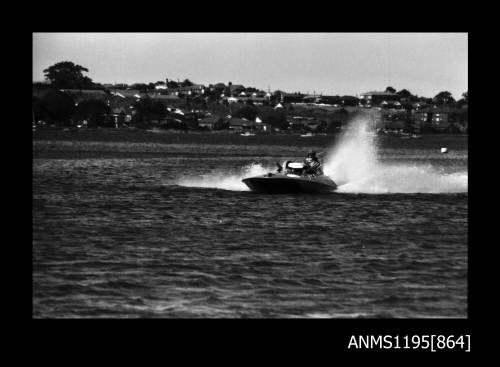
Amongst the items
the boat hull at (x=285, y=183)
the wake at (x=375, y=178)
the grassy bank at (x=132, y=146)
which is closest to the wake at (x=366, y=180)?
the wake at (x=375, y=178)

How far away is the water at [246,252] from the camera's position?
66.7 ft

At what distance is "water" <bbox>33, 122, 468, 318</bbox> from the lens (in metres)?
20.3

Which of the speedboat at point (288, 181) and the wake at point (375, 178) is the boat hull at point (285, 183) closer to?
the speedboat at point (288, 181)

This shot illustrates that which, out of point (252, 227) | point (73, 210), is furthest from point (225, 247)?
point (73, 210)

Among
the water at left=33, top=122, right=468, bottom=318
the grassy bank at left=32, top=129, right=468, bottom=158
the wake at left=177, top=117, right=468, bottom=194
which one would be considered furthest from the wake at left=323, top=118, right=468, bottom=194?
the grassy bank at left=32, top=129, right=468, bottom=158

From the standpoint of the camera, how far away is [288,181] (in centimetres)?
3950

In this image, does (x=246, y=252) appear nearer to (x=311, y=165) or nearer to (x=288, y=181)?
(x=288, y=181)

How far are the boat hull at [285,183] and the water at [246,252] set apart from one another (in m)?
0.44

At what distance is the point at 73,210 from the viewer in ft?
120

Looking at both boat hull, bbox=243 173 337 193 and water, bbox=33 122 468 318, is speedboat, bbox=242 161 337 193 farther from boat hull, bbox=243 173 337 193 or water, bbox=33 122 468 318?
water, bbox=33 122 468 318
